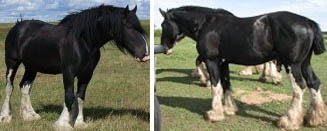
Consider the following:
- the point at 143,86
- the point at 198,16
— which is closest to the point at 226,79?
the point at 198,16

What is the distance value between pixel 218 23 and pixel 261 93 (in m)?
0.48

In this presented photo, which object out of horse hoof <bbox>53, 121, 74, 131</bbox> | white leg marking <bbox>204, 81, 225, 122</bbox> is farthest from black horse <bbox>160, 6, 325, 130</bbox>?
horse hoof <bbox>53, 121, 74, 131</bbox>

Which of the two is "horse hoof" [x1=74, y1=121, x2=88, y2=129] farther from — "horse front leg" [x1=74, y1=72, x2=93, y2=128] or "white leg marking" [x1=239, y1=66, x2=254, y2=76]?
"white leg marking" [x1=239, y1=66, x2=254, y2=76]

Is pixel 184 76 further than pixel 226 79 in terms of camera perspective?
Yes

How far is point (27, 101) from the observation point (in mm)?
2043

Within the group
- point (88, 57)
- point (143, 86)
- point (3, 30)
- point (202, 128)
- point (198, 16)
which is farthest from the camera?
point (143, 86)

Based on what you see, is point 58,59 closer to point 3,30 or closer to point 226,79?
point 3,30

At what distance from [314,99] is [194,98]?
641 millimetres

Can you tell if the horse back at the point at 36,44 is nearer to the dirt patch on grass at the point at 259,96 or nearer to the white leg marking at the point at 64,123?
the white leg marking at the point at 64,123

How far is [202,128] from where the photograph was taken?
6.40 feet

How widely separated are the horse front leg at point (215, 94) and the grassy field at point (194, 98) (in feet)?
0.12

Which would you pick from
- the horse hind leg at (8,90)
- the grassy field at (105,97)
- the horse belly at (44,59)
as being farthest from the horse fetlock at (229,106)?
the horse hind leg at (8,90)

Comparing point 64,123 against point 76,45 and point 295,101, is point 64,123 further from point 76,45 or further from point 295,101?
point 295,101

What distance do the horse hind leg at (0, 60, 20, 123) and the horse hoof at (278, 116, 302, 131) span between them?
139 cm
